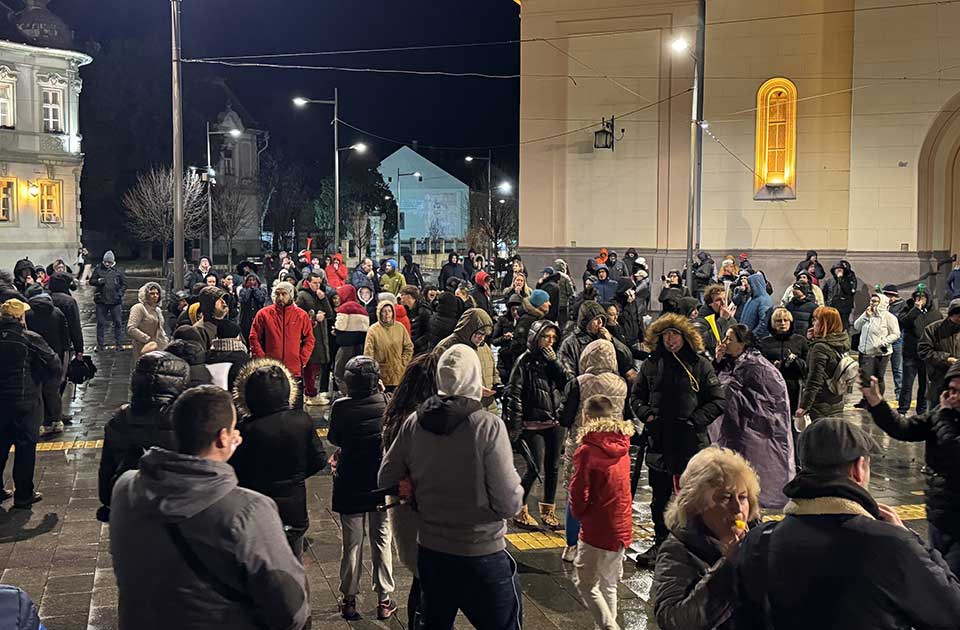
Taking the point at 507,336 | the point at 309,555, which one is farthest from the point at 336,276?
the point at 309,555

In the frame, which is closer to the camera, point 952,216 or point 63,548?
point 63,548

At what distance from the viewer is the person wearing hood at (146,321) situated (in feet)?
38.0

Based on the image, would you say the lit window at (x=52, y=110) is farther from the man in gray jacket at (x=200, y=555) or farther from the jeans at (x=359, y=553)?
the man in gray jacket at (x=200, y=555)

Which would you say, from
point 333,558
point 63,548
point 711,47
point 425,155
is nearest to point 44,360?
point 63,548

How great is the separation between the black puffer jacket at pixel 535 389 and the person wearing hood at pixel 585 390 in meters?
0.32

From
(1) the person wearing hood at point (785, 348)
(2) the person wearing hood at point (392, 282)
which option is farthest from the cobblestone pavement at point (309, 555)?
(2) the person wearing hood at point (392, 282)

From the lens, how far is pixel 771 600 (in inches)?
125

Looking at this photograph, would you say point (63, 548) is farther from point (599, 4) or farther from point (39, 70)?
point (39, 70)

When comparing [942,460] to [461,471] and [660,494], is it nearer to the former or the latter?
[660,494]

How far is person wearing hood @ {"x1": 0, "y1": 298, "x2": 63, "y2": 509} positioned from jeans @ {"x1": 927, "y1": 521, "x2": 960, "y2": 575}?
7215 mm

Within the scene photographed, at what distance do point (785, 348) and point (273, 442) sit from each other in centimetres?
566

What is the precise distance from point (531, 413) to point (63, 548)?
3.88 m

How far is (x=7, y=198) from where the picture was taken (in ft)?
141

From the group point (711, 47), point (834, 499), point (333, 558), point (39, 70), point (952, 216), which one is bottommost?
point (333, 558)
